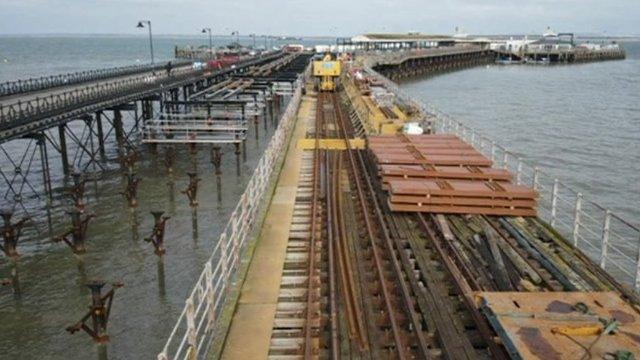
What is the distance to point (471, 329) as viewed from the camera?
9.34 m

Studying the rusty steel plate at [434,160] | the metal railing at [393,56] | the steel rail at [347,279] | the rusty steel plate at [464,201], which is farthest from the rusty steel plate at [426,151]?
the metal railing at [393,56]

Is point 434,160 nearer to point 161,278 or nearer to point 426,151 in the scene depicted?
point 426,151

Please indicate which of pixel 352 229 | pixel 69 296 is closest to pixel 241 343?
pixel 352 229

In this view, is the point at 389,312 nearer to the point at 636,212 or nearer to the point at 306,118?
the point at 636,212

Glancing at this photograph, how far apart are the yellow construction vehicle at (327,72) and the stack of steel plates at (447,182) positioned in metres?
31.9

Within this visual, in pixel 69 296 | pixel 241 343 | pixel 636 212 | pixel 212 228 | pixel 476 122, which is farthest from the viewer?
pixel 476 122

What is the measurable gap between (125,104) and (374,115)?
16375 millimetres

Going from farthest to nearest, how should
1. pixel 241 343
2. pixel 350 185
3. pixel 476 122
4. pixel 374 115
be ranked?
pixel 476 122 → pixel 374 115 → pixel 350 185 → pixel 241 343

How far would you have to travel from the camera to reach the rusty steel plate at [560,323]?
7.65 meters

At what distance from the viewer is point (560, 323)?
27.4 feet

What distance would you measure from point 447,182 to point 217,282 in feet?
27.1

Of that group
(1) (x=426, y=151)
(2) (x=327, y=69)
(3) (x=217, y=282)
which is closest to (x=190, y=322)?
(3) (x=217, y=282)

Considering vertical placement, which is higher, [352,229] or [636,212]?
[352,229]

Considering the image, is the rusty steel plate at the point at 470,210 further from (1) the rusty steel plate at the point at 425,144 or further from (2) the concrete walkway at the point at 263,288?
(1) the rusty steel plate at the point at 425,144
